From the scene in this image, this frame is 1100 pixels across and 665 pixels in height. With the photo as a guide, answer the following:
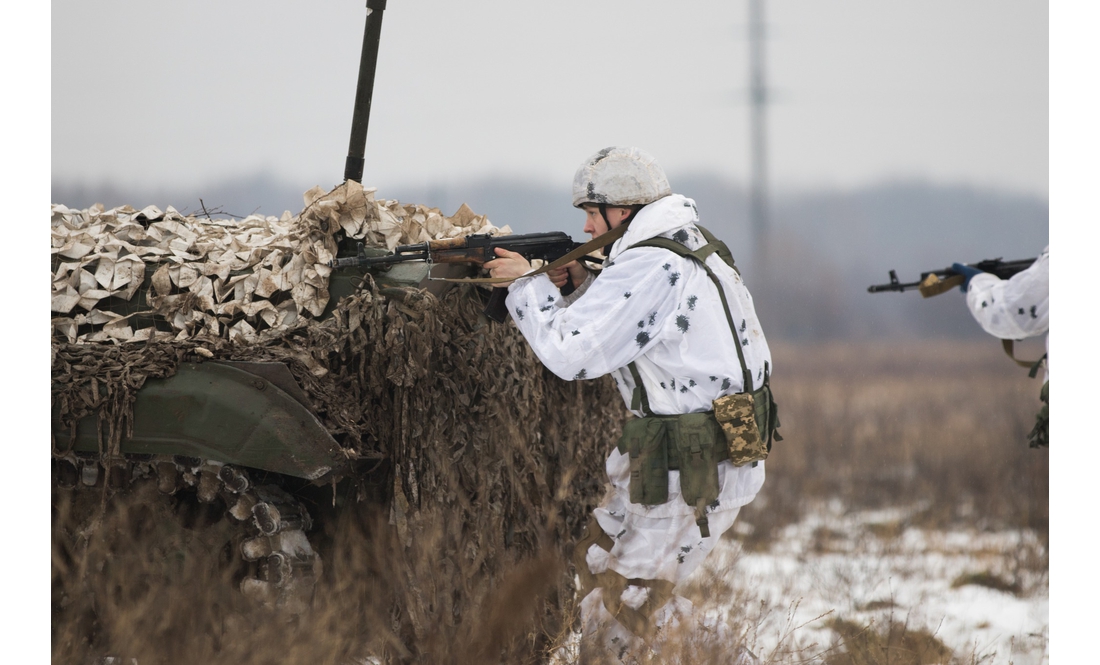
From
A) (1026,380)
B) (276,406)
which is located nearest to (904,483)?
(1026,380)

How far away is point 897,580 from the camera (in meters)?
5.45

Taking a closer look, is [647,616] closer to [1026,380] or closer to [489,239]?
[489,239]

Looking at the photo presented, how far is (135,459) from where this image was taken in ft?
10.1

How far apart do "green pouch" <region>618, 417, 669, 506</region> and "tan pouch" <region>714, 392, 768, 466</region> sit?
0.19m

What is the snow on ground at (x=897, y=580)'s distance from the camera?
13.0 feet

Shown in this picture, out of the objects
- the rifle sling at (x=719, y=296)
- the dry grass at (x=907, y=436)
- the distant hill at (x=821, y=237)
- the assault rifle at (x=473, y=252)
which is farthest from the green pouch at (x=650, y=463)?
the distant hill at (x=821, y=237)

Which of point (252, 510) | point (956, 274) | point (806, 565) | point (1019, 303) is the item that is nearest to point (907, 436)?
point (806, 565)

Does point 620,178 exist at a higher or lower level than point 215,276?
higher

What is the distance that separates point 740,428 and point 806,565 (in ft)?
9.53

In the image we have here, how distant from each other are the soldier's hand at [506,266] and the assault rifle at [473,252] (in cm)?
2

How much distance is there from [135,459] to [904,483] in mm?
5246

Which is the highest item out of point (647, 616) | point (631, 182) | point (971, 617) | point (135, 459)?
point (631, 182)

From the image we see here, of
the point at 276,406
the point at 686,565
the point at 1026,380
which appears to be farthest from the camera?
the point at 1026,380

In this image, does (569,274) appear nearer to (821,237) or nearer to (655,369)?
(655,369)
